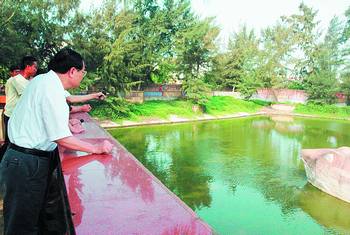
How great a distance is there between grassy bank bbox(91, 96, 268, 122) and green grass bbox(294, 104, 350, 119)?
291 cm

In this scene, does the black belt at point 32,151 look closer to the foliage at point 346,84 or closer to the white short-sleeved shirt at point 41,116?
the white short-sleeved shirt at point 41,116

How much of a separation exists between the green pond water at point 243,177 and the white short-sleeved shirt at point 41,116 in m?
4.25

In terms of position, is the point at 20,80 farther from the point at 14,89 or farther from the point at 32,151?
the point at 32,151

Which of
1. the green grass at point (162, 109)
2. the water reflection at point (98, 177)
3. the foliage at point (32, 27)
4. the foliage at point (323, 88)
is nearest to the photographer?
the water reflection at point (98, 177)

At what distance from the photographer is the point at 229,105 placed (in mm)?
23234

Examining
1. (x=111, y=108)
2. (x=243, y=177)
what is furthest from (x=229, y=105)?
(x=243, y=177)

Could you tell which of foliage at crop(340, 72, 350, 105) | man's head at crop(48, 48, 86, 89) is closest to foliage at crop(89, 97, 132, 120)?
man's head at crop(48, 48, 86, 89)

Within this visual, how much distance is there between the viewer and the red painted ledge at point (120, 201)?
3.92ft

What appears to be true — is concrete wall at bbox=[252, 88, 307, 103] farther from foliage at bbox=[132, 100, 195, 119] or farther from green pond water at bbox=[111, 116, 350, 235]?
green pond water at bbox=[111, 116, 350, 235]

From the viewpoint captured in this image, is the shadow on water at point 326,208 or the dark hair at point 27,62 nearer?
the dark hair at point 27,62

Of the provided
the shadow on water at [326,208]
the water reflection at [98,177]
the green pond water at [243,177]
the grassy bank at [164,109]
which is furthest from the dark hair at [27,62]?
the grassy bank at [164,109]

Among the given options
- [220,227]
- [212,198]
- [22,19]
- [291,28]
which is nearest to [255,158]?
[212,198]

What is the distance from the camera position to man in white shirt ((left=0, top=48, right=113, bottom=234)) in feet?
4.95

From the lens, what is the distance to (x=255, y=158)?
10.1 meters
